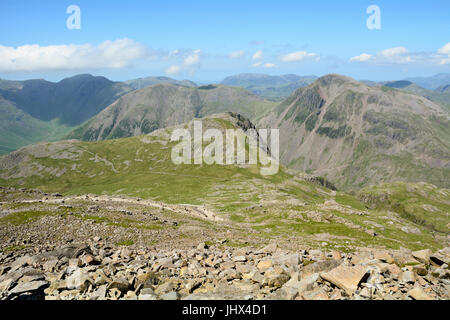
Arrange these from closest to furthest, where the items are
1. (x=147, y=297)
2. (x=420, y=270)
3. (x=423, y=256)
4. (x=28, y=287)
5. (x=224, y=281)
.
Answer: (x=147, y=297), (x=28, y=287), (x=420, y=270), (x=224, y=281), (x=423, y=256)

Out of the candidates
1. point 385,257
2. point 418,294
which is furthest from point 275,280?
point 385,257

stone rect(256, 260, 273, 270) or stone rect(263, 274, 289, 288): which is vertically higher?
stone rect(263, 274, 289, 288)

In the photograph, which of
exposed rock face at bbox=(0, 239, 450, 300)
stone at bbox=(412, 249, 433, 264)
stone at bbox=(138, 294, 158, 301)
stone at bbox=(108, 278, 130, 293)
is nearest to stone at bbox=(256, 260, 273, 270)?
exposed rock face at bbox=(0, 239, 450, 300)

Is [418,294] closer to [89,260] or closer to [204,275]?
[204,275]

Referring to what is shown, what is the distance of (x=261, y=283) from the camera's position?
21094 mm

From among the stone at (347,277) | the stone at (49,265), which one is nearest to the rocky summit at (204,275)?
the stone at (347,277)

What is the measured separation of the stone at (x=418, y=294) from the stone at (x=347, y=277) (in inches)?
114

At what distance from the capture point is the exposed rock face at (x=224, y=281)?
19.0 metres

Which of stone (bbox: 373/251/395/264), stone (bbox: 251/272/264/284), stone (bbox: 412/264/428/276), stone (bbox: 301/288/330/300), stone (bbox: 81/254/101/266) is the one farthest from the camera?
stone (bbox: 81/254/101/266)

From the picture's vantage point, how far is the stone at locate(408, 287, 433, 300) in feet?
56.7

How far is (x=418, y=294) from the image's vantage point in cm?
1753

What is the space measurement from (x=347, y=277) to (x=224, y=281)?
9.52 metres

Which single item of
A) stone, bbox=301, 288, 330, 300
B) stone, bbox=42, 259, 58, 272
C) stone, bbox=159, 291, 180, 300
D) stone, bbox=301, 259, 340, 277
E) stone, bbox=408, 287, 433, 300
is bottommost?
stone, bbox=42, 259, 58, 272

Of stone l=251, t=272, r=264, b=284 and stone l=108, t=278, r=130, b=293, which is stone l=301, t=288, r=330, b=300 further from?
stone l=108, t=278, r=130, b=293
